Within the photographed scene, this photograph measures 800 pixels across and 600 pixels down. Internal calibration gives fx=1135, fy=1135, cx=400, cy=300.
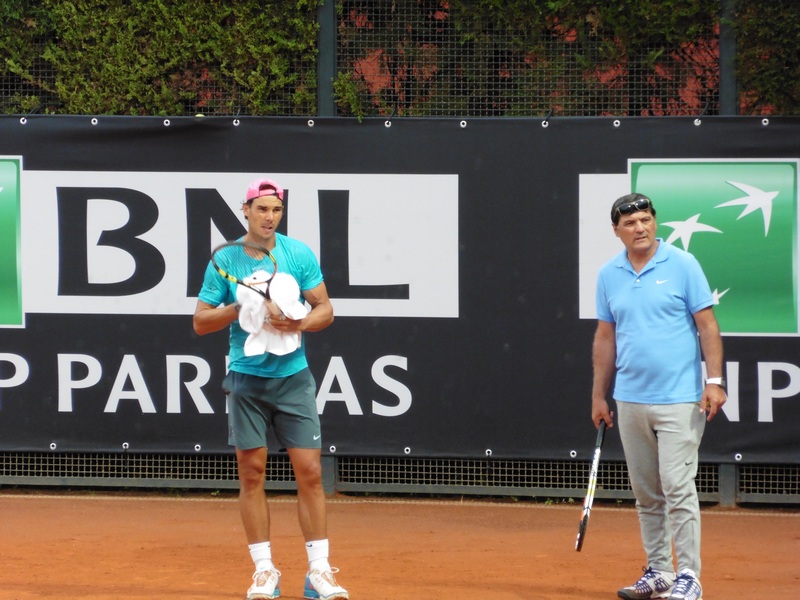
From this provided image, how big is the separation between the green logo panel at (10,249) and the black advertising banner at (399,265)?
0.01m

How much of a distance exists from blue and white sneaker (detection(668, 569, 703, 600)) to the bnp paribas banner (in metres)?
2.64

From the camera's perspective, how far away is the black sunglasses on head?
15.7 feet

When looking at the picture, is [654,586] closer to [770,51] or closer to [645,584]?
[645,584]

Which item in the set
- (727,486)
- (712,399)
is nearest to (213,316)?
(712,399)

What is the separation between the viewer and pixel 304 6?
741cm

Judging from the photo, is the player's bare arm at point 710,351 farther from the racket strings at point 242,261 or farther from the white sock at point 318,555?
the racket strings at point 242,261

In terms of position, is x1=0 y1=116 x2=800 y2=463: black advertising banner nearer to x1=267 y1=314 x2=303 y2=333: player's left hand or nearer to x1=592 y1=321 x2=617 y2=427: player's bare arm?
x1=592 y1=321 x2=617 y2=427: player's bare arm

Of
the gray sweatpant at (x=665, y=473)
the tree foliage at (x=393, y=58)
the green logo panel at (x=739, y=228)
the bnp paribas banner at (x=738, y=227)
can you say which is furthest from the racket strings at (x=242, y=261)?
the green logo panel at (x=739, y=228)

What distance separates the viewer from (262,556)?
483 cm

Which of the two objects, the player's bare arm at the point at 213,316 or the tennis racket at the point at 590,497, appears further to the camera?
the tennis racket at the point at 590,497

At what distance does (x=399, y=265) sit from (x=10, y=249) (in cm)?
252

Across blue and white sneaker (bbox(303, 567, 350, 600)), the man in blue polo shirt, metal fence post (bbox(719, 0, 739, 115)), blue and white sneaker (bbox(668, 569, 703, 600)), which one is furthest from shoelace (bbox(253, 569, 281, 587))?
metal fence post (bbox(719, 0, 739, 115))

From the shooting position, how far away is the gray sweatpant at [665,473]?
4652 millimetres

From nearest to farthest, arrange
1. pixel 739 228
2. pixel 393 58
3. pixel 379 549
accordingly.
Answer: pixel 379 549 < pixel 739 228 < pixel 393 58
